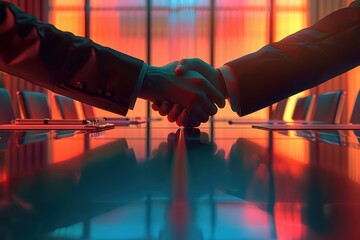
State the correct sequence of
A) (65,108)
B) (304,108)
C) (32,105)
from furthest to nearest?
1. (65,108)
2. (304,108)
3. (32,105)

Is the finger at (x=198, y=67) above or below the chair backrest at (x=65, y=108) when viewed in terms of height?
above

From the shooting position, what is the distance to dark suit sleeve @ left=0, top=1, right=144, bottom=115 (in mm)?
622

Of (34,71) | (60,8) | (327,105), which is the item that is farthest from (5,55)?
(60,8)

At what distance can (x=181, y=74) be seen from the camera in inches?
27.2

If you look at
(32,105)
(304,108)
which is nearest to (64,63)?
(32,105)

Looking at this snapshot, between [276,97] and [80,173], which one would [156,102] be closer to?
[276,97]

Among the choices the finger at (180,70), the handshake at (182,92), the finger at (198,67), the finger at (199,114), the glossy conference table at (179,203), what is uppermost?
the finger at (198,67)

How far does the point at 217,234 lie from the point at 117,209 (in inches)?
1.6

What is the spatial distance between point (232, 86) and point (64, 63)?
353 mm

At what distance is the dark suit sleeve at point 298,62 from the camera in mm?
704

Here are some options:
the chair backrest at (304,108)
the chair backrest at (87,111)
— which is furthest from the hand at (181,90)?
the chair backrest at (87,111)

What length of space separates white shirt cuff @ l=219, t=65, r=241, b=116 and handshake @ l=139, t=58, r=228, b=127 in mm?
22

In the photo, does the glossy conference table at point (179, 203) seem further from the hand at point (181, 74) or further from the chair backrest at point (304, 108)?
the chair backrest at point (304, 108)

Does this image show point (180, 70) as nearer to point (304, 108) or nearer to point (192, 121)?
point (192, 121)
